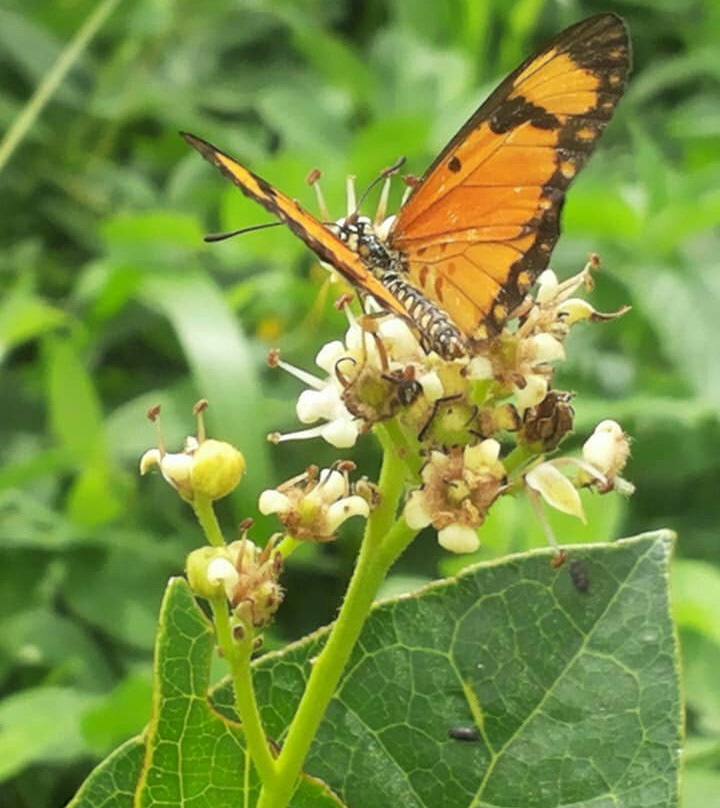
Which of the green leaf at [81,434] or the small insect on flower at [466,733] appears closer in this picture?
the small insect on flower at [466,733]

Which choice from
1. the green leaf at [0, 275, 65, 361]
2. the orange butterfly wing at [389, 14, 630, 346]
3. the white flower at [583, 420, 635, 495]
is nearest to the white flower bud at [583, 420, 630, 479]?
the white flower at [583, 420, 635, 495]

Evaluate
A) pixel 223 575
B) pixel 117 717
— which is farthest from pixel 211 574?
pixel 117 717

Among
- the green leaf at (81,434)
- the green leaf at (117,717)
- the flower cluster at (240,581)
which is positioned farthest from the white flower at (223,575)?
the green leaf at (81,434)

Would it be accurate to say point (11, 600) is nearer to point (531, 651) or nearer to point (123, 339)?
point (123, 339)

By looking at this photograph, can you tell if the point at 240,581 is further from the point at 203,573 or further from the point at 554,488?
the point at 554,488

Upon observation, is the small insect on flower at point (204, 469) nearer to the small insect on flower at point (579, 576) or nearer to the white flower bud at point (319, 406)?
the white flower bud at point (319, 406)

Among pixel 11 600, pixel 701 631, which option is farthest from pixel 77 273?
pixel 701 631

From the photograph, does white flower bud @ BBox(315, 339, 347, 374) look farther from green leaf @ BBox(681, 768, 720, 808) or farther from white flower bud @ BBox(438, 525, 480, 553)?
green leaf @ BBox(681, 768, 720, 808)
